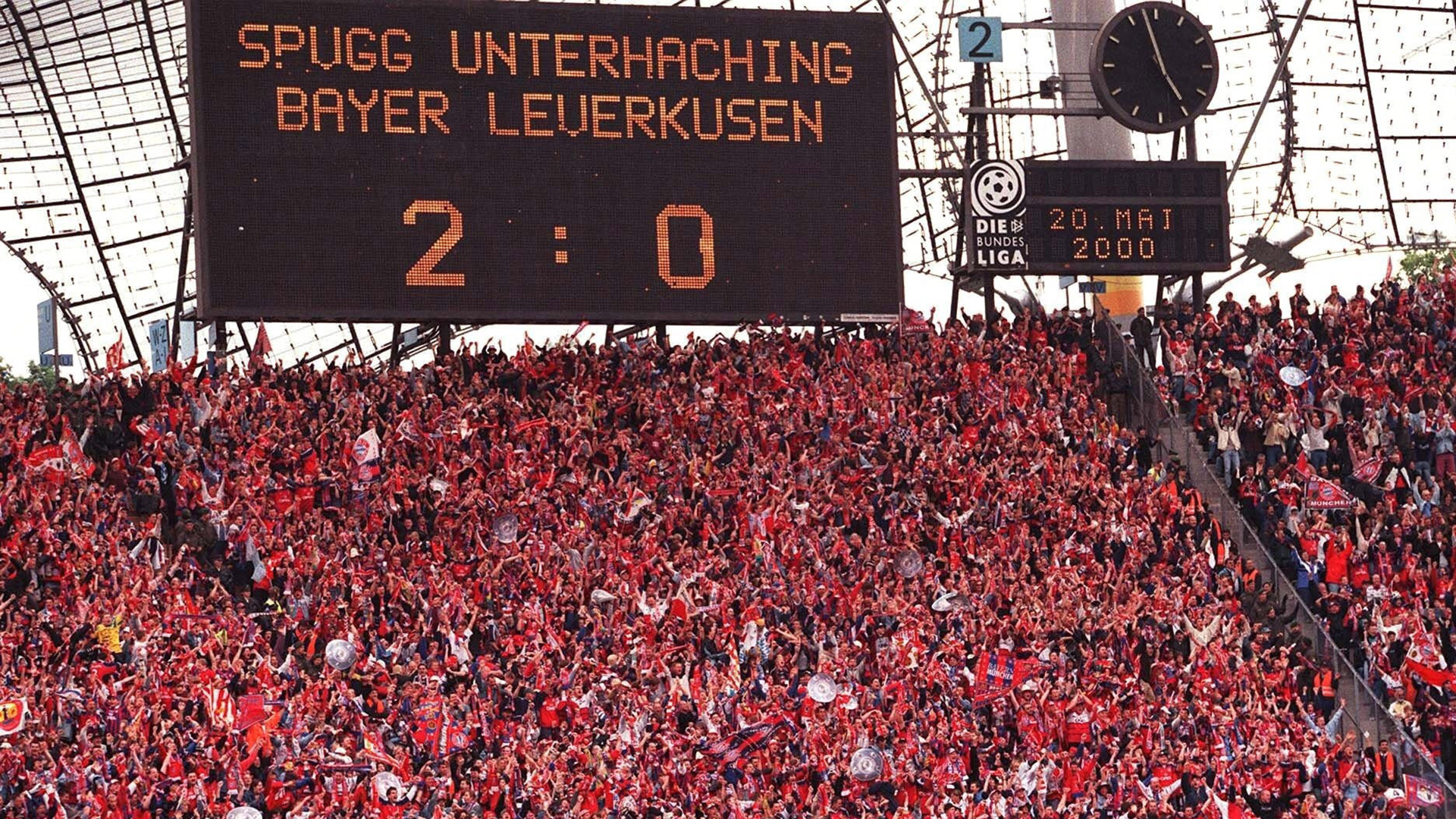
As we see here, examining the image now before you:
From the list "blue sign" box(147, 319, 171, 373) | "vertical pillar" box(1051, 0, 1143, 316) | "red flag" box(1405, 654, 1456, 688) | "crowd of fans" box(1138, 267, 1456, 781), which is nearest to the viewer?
"red flag" box(1405, 654, 1456, 688)

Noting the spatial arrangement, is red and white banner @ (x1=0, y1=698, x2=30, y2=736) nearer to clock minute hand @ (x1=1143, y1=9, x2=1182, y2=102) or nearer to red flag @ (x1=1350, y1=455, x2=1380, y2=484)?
red flag @ (x1=1350, y1=455, x2=1380, y2=484)

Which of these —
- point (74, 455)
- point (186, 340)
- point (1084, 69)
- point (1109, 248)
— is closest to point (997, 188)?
point (1109, 248)

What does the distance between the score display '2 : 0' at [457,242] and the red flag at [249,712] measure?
7456 mm

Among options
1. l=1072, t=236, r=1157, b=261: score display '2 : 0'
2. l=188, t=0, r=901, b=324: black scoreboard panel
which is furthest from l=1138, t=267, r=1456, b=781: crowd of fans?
l=188, t=0, r=901, b=324: black scoreboard panel

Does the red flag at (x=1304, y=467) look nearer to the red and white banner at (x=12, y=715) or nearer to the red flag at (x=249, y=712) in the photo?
the red flag at (x=249, y=712)

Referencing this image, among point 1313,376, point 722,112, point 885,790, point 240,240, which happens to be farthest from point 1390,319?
point 240,240

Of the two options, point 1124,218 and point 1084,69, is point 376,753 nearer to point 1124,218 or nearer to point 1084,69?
point 1124,218

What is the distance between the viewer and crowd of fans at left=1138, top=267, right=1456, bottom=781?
31.4m

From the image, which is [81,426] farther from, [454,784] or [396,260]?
[454,784]

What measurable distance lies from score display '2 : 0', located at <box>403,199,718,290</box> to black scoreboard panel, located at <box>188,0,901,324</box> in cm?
3

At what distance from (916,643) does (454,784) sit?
5841 millimetres

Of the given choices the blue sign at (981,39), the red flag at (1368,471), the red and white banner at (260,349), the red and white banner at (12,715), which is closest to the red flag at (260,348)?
the red and white banner at (260,349)

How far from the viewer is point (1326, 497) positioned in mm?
33469

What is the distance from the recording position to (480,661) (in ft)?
93.2
